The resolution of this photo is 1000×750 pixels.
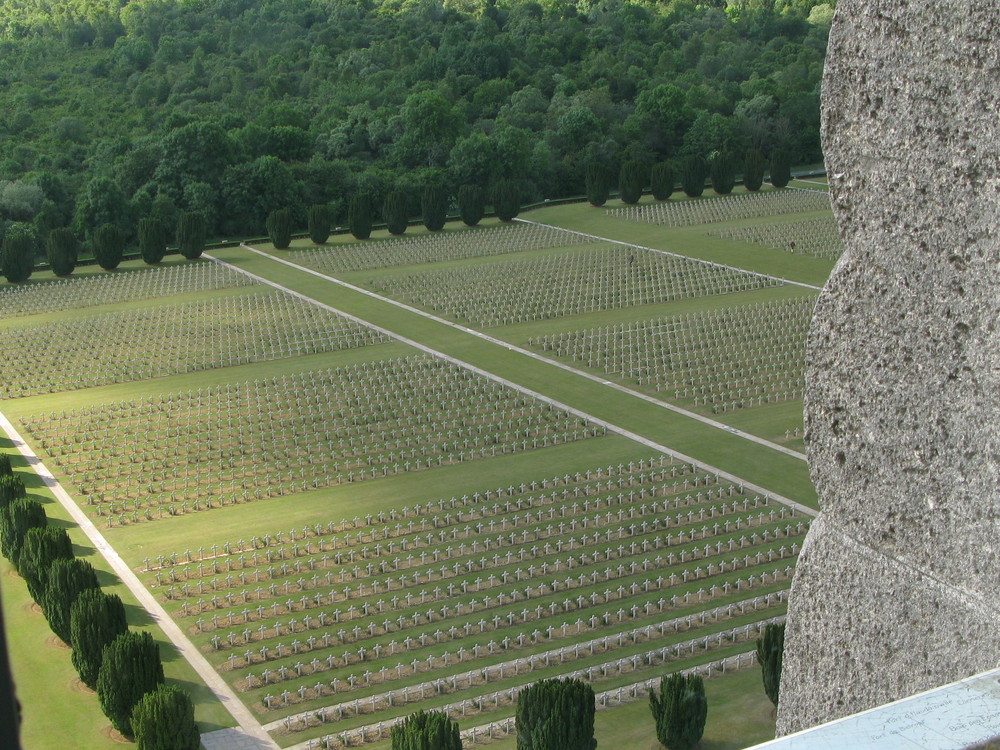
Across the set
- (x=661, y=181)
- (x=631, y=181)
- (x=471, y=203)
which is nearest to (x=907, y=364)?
(x=471, y=203)

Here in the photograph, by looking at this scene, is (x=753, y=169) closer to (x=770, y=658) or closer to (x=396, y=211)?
(x=396, y=211)

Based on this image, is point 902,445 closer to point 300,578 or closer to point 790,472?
point 300,578

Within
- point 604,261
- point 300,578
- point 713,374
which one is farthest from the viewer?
point 604,261

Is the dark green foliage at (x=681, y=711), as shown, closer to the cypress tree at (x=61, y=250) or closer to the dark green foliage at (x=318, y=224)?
the cypress tree at (x=61, y=250)

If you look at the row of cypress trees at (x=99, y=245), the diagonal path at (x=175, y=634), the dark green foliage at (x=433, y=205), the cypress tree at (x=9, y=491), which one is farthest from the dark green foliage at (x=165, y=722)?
the dark green foliage at (x=433, y=205)

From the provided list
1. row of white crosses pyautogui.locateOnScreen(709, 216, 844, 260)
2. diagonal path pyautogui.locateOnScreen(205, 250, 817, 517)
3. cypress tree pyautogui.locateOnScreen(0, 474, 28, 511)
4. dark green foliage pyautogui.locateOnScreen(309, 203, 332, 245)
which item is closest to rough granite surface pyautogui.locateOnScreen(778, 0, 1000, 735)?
diagonal path pyautogui.locateOnScreen(205, 250, 817, 517)

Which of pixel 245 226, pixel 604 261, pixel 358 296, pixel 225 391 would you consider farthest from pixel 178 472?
pixel 245 226
